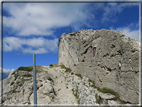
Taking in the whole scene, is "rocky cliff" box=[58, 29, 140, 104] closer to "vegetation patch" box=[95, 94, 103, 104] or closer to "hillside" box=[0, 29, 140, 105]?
"hillside" box=[0, 29, 140, 105]

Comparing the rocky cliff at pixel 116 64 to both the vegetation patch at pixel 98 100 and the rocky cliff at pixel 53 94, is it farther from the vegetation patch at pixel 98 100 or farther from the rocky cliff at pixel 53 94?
the vegetation patch at pixel 98 100

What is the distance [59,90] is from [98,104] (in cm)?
1033

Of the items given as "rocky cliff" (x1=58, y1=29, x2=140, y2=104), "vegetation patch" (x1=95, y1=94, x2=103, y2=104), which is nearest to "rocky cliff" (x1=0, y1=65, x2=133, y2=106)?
"vegetation patch" (x1=95, y1=94, x2=103, y2=104)

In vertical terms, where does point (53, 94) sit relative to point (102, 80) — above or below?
below

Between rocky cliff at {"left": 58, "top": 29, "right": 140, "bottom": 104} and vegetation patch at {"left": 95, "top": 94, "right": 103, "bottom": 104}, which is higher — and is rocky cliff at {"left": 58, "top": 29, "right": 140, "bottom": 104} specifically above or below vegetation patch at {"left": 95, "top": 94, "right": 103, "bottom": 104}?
above

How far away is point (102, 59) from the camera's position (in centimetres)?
1384

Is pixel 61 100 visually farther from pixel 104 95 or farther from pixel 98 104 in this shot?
pixel 104 95

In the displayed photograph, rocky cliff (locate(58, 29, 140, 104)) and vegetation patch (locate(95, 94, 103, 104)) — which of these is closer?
rocky cliff (locate(58, 29, 140, 104))

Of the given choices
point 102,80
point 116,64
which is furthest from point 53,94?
point 116,64

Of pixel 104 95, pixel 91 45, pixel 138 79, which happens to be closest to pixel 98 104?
pixel 104 95

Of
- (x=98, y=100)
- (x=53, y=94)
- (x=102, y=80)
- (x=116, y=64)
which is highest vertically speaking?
(x=116, y=64)

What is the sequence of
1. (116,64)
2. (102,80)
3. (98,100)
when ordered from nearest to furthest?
(116,64) < (98,100) < (102,80)

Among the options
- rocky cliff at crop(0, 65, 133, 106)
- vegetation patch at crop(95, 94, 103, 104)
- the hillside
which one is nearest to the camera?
the hillside

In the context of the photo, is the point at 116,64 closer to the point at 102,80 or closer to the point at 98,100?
the point at 102,80
